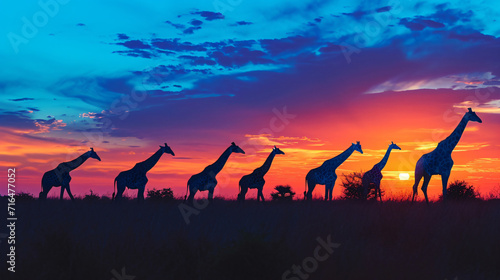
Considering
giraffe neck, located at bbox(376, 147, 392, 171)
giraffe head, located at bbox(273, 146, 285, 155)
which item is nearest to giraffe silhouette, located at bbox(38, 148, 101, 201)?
giraffe head, located at bbox(273, 146, 285, 155)

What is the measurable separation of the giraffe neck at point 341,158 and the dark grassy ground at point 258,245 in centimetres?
666

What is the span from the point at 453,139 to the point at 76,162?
15084mm

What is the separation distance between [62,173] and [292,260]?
13970 mm

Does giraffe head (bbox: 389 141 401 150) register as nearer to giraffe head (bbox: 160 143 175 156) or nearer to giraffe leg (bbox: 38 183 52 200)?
giraffe head (bbox: 160 143 175 156)

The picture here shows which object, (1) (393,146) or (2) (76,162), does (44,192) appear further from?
(1) (393,146)

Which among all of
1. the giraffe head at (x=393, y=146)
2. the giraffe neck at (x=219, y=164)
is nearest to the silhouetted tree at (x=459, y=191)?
the giraffe head at (x=393, y=146)

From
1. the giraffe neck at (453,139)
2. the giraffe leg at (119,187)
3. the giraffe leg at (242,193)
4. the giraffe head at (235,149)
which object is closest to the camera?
the giraffe neck at (453,139)

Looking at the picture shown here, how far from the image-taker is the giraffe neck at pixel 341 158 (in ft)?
67.5

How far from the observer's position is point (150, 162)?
63.6 ft

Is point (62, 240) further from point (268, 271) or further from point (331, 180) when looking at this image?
point (331, 180)

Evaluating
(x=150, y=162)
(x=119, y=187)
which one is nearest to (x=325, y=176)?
(x=150, y=162)

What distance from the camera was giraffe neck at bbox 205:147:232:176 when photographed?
734 inches

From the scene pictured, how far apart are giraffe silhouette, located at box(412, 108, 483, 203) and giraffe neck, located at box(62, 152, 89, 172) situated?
13.5 metres

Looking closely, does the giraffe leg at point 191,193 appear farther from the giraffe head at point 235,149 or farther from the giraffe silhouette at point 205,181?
the giraffe head at point 235,149
